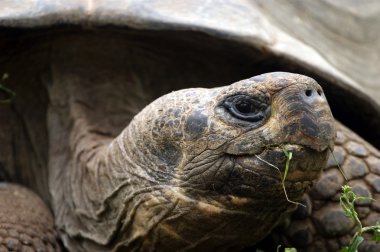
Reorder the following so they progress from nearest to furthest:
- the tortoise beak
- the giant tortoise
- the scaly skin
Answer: the tortoise beak, the giant tortoise, the scaly skin

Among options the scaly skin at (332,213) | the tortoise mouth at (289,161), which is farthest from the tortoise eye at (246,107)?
the scaly skin at (332,213)

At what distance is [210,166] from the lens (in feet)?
7.07

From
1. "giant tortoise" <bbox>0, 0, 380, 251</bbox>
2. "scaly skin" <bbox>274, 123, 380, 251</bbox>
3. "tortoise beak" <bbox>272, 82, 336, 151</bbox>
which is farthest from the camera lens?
"scaly skin" <bbox>274, 123, 380, 251</bbox>

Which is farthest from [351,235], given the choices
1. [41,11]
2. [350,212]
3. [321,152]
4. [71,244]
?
[41,11]

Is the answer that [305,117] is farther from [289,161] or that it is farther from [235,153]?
[235,153]

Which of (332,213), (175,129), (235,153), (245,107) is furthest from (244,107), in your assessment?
(332,213)

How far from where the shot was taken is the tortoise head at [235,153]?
2.04 metres

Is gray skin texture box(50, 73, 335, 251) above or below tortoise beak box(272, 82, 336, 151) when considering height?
below

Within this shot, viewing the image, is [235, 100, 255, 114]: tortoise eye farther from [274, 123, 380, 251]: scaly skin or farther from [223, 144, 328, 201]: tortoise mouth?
[274, 123, 380, 251]: scaly skin

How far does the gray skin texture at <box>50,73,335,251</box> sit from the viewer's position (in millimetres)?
Answer: 2051

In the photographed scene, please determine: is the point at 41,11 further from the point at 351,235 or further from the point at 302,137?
the point at 351,235

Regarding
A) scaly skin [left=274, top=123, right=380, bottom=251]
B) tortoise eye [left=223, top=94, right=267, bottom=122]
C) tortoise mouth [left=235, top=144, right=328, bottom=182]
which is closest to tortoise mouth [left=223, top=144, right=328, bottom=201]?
tortoise mouth [left=235, top=144, right=328, bottom=182]

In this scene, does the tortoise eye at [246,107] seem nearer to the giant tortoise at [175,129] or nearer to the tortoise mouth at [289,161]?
the giant tortoise at [175,129]

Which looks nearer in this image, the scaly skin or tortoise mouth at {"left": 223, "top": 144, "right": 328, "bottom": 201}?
tortoise mouth at {"left": 223, "top": 144, "right": 328, "bottom": 201}
